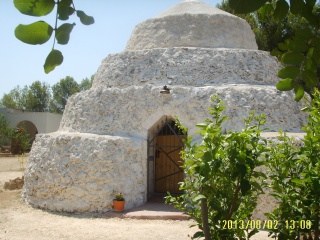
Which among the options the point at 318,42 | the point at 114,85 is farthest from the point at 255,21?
the point at 318,42

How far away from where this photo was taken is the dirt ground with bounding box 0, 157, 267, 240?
5.89 metres

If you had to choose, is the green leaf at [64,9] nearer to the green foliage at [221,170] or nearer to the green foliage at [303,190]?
the green foliage at [221,170]

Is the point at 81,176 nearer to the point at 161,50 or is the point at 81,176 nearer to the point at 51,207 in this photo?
the point at 51,207

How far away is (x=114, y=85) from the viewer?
8.73 metres

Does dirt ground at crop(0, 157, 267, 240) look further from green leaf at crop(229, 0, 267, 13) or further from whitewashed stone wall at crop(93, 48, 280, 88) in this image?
green leaf at crop(229, 0, 267, 13)

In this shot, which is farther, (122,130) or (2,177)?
(2,177)

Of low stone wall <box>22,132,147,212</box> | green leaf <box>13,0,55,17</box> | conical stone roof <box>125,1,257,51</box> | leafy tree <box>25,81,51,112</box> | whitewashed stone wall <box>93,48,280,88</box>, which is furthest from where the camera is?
leafy tree <box>25,81,51,112</box>

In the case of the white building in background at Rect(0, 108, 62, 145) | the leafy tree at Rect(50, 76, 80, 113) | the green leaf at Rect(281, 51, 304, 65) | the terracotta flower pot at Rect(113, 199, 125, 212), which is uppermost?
the leafy tree at Rect(50, 76, 80, 113)

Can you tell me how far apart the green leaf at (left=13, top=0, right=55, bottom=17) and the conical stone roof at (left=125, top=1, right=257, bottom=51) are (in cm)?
829

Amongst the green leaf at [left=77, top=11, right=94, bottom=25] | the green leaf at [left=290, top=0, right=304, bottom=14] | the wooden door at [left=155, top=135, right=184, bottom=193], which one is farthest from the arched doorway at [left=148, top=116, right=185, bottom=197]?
the green leaf at [left=77, top=11, right=94, bottom=25]

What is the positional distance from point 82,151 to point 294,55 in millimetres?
6698

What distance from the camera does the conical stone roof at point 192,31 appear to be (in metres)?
9.34

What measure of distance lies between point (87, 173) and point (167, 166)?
8.71 ft

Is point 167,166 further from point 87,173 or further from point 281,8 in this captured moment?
point 281,8
